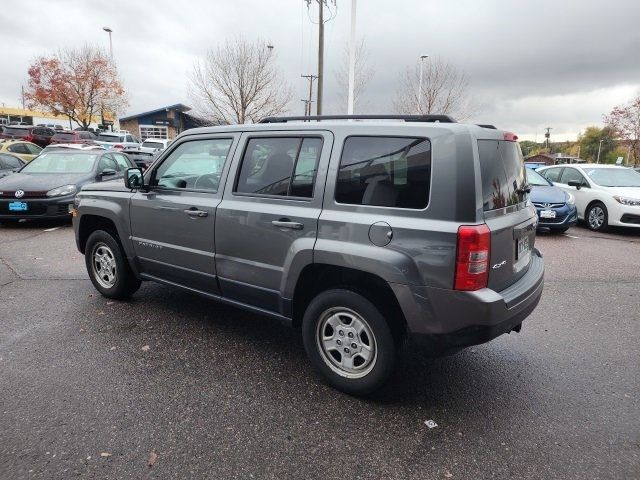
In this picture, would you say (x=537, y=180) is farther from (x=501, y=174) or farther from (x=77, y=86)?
(x=77, y=86)

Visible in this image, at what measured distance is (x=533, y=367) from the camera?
3611mm

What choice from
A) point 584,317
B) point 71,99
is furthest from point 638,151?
point 71,99

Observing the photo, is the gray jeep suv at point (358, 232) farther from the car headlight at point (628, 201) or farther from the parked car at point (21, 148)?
the parked car at point (21, 148)

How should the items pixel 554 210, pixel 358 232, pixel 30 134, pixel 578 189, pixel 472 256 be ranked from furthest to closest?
pixel 30 134 → pixel 578 189 → pixel 554 210 → pixel 358 232 → pixel 472 256

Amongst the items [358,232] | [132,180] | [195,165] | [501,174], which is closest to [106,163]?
[132,180]

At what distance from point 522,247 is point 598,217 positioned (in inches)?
346

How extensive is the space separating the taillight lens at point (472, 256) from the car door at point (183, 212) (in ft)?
6.69

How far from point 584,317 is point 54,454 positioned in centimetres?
489

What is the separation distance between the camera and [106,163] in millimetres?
10281

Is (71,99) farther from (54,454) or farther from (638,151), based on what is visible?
(638,151)

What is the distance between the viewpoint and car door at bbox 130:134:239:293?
3773mm

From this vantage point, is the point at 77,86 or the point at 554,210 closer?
the point at 554,210

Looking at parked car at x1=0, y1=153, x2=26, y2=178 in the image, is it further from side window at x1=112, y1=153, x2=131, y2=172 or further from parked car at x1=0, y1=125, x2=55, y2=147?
parked car at x1=0, y1=125, x2=55, y2=147

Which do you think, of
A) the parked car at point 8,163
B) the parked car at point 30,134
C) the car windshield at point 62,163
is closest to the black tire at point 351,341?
the car windshield at point 62,163
